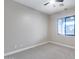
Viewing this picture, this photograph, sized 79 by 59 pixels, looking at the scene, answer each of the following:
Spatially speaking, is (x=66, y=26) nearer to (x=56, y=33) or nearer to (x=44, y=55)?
(x=56, y=33)

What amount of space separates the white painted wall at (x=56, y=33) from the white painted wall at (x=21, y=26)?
2.62 ft

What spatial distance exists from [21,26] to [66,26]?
2629 mm

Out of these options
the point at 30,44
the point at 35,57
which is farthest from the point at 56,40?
the point at 35,57

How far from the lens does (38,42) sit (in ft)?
14.5

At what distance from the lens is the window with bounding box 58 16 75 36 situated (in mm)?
4102

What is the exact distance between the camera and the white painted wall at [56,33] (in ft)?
13.3

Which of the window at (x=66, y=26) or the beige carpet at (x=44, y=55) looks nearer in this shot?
the beige carpet at (x=44, y=55)

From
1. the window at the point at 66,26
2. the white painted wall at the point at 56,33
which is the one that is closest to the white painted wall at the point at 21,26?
the white painted wall at the point at 56,33

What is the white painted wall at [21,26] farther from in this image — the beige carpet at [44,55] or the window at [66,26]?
the window at [66,26]

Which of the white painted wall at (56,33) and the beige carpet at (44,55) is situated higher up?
the white painted wall at (56,33)

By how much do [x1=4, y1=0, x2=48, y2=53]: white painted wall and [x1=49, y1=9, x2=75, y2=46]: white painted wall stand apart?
800 millimetres

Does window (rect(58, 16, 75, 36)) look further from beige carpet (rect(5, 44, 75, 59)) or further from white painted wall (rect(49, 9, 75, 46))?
beige carpet (rect(5, 44, 75, 59))

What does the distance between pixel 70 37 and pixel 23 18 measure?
2.68 metres

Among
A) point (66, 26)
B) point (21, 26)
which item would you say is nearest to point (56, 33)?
point (66, 26)
